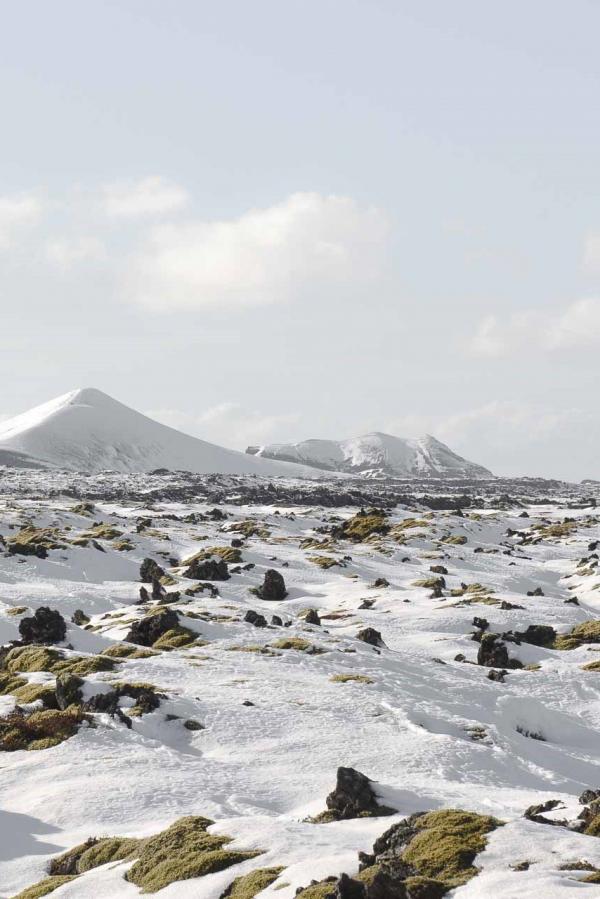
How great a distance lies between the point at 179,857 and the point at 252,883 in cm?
260

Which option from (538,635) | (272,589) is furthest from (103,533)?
(538,635)

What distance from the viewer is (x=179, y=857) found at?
15.4m

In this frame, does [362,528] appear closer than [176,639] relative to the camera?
No

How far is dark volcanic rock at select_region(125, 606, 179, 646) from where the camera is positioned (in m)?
40.5

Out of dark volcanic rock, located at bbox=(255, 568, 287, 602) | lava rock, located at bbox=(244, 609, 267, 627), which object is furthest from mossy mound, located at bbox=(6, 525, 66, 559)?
lava rock, located at bbox=(244, 609, 267, 627)

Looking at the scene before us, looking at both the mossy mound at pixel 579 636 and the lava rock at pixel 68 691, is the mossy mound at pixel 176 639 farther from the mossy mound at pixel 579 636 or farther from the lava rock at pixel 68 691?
the mossy mound at pixel 579 636

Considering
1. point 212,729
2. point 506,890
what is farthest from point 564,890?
point 212,729

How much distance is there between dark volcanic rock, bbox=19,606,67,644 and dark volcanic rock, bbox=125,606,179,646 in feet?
11.4

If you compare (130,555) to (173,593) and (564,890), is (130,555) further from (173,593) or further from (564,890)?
(564,890)

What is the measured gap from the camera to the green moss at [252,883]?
43.0ft

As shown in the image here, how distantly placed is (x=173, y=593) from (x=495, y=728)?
1076 inches

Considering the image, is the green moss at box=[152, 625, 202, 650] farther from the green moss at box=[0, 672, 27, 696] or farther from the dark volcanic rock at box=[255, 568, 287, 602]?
the dark volcanic rock at box=[255, 568, 287, 602]

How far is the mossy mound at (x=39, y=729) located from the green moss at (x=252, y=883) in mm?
13506

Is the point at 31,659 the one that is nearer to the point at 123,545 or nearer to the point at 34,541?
the point at 34,541
